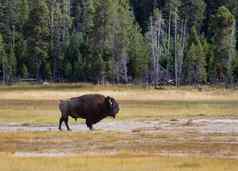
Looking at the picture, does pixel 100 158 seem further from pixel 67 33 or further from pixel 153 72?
pixel 67 33

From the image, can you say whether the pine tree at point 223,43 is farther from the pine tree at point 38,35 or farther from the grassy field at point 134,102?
the pine tree at point 38,35

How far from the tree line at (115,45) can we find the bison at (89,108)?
7323 centimetres

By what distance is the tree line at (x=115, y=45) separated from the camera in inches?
4607

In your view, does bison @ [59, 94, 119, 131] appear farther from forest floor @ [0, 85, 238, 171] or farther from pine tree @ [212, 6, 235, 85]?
pine tree @ [212, 6, 235, 85]

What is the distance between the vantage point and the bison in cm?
4100

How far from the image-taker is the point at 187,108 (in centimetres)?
6344

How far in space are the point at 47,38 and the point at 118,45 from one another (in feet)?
49.8

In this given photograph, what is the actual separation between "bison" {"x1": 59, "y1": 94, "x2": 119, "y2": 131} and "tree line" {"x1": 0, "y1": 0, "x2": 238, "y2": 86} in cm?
7323

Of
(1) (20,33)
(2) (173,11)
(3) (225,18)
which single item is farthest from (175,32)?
(1) (20,33)

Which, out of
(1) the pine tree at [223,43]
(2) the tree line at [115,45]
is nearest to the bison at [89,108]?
(2) the tree line at [115,45]

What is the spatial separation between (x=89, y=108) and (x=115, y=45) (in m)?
78.8

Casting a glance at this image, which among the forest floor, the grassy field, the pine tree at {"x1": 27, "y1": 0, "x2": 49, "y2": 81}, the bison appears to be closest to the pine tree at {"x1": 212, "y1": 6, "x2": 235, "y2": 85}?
the grassy field

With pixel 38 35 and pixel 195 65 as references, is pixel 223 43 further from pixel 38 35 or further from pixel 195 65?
pixel 38 35

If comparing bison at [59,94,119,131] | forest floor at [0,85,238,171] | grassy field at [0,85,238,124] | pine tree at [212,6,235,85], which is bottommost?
grassy field at [0,85,238,124]
